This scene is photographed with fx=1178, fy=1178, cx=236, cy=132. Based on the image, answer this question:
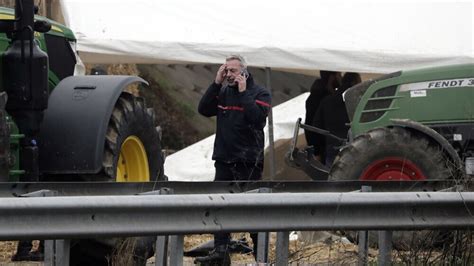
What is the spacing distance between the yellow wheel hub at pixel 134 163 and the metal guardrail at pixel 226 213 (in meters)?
3.89

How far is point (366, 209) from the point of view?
6.94 m

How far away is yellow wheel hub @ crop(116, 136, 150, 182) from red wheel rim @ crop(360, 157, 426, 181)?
2226 mm

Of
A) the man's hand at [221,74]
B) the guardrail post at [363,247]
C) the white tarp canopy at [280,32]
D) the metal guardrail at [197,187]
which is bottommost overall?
the guardrail post at [363,247]

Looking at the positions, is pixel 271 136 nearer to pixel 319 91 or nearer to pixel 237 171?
pixel 319 91

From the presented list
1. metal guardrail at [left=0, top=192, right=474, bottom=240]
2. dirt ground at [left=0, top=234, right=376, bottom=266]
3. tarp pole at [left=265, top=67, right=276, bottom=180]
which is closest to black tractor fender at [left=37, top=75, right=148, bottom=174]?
dirt ground at [left=0, top=234, right=376, bottom=266]

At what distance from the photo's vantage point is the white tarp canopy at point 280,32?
600 inches

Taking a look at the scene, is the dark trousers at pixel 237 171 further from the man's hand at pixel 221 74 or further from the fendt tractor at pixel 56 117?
the man's hand at pixel 221 74

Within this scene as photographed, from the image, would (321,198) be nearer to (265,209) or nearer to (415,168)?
(265,209)

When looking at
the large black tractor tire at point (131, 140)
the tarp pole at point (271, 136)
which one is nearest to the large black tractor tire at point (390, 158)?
the large black tractor tire at point (131, 140)

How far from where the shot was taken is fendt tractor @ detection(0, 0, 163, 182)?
9.12 meters

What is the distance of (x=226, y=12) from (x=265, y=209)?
9813 mm

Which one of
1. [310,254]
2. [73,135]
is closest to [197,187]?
[310,254]

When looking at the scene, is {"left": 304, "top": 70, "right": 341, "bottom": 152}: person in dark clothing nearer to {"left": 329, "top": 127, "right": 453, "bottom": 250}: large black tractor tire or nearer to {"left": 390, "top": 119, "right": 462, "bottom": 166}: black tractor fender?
{"left": 329, "top": 127, "right": 453, "bottom": 250}: large black tractor tire

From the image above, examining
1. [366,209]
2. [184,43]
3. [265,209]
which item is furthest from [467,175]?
[184,43]
